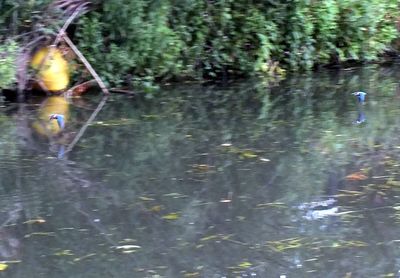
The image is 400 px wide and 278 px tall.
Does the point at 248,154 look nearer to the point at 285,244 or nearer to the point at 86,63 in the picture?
the point at 285,244

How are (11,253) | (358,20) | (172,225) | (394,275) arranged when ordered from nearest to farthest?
(394,275)
(11,253)
(172,225)
(358,20)

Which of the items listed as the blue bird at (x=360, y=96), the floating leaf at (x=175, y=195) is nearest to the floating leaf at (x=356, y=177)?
the floating leaf at (x=175, y=195)

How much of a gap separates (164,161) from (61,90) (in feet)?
14.3

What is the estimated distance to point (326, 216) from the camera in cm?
568

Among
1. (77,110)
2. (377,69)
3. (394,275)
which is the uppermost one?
(394,275)

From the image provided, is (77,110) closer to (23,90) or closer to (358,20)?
(23,90)

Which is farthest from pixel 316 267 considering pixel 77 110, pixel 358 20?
pixel 358 20

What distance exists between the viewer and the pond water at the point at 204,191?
490 cm

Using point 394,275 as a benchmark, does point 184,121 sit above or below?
below

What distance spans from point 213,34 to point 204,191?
6815 mm

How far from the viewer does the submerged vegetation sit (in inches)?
442

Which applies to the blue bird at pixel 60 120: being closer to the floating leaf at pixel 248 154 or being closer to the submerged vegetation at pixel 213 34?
the submerged vegetation at pixel 213 34

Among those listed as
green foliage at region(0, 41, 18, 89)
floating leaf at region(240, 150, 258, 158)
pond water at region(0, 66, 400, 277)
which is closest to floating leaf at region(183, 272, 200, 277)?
pond water at region(0, 66, 400, 277)

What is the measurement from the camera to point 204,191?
629cm
